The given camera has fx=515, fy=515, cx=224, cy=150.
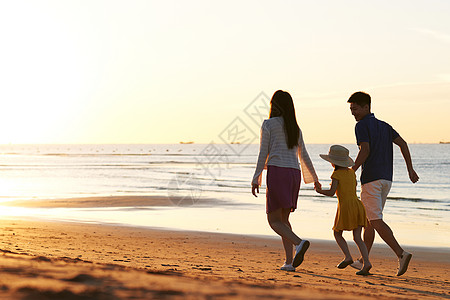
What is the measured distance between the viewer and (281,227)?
537cm

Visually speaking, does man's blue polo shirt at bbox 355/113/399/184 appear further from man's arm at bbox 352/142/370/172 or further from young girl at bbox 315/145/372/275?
young girl at bbox 315/145/372/275

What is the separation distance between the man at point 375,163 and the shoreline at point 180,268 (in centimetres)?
44

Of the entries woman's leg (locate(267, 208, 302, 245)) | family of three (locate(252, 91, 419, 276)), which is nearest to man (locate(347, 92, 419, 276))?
family of three (locate(252, 91, 419, 276))

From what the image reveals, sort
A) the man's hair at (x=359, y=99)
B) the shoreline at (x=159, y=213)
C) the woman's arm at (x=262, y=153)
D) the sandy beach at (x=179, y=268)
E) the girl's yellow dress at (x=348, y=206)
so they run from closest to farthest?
1. the sandy beach at (x=179, y=268)
2. the woman's arm at (x=262, y=153)
3. the girl's yellow dress at (x=348, y=206)
4. the man's hair at (x=359, y=99)
5. the shoreline at (x=159, y=213)

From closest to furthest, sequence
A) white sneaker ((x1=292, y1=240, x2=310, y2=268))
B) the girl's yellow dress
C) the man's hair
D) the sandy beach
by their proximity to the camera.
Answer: the sandy beach
white sneaker ((x1=292, y1=240, x2=310, y2=268))
the girl's yellow dress
the man's hair

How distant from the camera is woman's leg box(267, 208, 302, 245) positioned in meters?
5.34

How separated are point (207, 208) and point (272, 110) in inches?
440

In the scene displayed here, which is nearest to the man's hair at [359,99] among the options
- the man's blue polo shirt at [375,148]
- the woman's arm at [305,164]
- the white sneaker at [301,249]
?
the man's blue polo shirt at [375,148]

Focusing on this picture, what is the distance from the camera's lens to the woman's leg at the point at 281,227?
17.5 feet

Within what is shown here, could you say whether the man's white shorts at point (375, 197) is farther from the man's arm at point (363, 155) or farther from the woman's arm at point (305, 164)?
the woman's arm at point (305, 164)

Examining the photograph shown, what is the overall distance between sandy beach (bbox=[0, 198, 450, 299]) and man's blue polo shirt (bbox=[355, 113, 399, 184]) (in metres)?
1.10

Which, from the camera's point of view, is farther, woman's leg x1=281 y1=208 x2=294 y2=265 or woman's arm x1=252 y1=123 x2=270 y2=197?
woman's leg x1=281 y1=208 x2=294 y2=265

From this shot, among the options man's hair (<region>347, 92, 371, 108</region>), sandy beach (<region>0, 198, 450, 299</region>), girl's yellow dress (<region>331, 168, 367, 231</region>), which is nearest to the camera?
sandy beach (<region>0, 198, 450, 299</region>)

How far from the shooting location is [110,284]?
9.99ft
